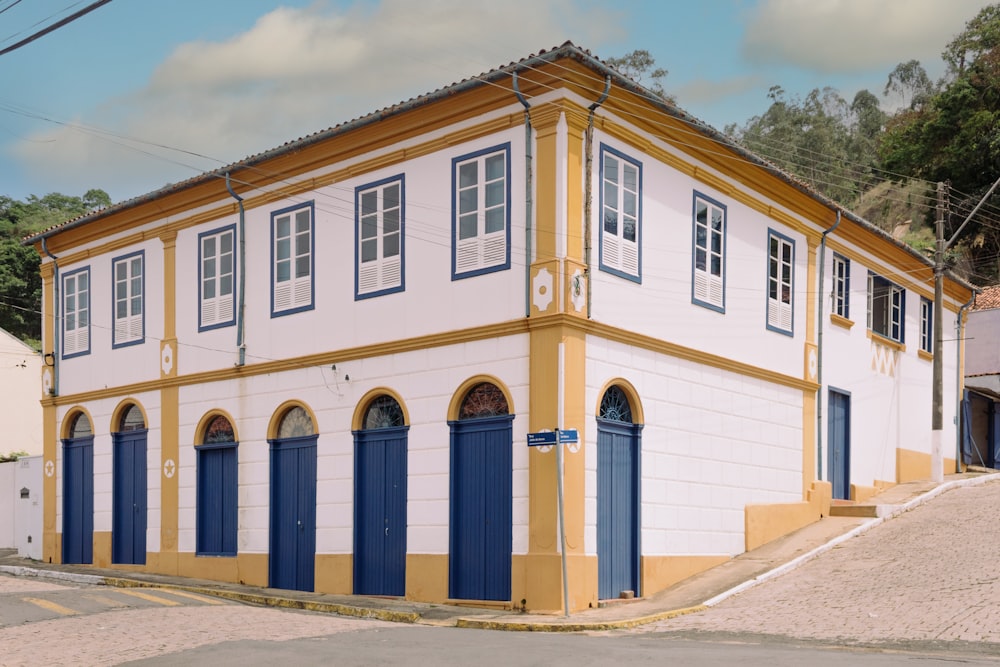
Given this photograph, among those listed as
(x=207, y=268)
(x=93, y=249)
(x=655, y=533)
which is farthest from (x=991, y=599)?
(x=93, y=249)

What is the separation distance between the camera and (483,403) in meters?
15.8

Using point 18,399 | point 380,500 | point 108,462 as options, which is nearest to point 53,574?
point 108,462

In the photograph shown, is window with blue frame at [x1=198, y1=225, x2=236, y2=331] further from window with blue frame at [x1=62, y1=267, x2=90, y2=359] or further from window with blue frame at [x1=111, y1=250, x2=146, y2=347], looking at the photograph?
window with blue frame at [x1=62, y1=267, x2=90, y2=359]

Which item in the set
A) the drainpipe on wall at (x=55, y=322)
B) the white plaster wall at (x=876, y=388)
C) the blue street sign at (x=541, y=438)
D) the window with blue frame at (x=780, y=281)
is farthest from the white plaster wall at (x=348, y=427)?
the white plaster wall at (x=876, y=388)

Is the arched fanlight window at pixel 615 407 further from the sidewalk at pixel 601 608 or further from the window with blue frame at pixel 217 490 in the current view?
the window with blue frame at pixel 217 490

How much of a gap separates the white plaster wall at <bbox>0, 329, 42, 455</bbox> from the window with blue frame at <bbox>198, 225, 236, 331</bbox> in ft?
66.5

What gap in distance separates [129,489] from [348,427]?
6.68 meters

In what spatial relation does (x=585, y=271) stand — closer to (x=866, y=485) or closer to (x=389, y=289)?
(x=389, y=289)

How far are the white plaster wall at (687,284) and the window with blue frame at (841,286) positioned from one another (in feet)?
Result: 5.96

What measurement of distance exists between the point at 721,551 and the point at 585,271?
5.67m

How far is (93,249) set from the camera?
23516mm

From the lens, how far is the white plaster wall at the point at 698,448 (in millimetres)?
16156

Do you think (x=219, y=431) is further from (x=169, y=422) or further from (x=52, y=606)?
(x=52, y=606)

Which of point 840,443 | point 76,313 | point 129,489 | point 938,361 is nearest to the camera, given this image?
point 129,489
